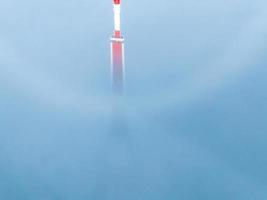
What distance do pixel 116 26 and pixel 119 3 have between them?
0.51 ft

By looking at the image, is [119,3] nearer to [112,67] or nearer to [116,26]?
[116,26]

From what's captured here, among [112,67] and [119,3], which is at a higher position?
[119,3]

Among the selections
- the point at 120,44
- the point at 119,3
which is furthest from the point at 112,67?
the point at 119,3

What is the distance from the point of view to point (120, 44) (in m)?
2.91

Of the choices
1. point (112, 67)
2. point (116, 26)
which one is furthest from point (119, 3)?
point (112, 67)

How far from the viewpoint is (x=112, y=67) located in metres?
2.90

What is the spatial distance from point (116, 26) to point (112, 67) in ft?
0.74

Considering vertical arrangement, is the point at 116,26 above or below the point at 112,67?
above

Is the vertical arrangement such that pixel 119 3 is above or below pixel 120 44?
above

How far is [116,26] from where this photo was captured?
288cm

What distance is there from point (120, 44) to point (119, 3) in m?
0.24
